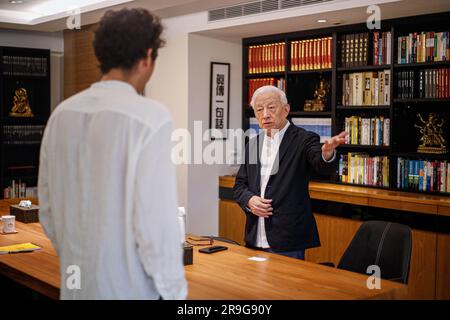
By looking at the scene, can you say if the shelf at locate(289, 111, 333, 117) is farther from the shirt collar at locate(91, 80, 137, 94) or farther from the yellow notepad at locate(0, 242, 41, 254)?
the shirt collar at locate(91, 80, 137, 94)

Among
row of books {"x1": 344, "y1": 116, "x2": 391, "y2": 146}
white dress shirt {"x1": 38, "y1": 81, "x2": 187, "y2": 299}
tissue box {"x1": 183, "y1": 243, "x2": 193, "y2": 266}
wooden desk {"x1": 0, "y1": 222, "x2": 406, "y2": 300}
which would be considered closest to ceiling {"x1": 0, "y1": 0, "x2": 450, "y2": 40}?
row of books {"x1": 344, "y1": 116, "x2": 391, "y2": 146}

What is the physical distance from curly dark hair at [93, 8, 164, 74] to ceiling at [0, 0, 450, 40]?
3081 millimetres

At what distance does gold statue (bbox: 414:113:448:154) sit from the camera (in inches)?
193

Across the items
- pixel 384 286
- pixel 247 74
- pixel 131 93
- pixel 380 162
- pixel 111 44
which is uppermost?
pixel 247 74

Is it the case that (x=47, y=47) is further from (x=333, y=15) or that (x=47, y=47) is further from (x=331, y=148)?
(x=331, y=148)

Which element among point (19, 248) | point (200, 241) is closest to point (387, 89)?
point (200, 241)

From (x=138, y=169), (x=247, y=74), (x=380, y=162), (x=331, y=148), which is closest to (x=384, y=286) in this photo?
(x=331, y=148)

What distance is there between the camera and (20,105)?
7.01 m

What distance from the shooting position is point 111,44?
1.67m

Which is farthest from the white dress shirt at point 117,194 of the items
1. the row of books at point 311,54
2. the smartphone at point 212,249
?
the row of books at point 311,54

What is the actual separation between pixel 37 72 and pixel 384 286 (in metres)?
5.74

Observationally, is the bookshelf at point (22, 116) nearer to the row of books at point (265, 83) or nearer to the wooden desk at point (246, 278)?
the row of books at point (265, 83)

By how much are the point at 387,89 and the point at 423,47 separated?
18.9 inches

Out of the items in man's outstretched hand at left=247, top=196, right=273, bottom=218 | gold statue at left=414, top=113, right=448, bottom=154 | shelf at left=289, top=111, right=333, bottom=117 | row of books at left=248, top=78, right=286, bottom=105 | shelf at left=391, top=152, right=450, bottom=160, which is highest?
row of books at left=248, top=78, right=286, bottom=105
